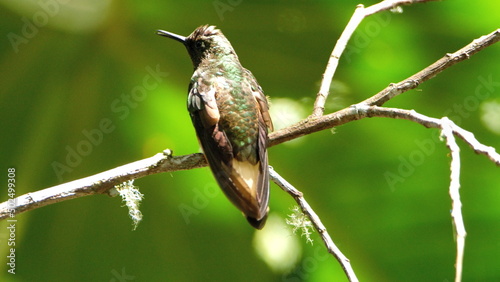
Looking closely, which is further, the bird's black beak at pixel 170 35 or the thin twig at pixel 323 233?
the bird's black beak at pixel 170 35

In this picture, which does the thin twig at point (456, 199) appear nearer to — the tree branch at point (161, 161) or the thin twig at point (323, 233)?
the tree branch at point (161, 161)

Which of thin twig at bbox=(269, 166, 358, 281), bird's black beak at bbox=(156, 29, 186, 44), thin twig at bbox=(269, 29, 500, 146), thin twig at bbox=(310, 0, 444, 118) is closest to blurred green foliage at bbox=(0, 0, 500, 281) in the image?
bird's black beak at bbox=(156, 29, 186, 44)

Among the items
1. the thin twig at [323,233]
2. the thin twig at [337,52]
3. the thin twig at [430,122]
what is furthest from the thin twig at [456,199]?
the thin twig at [337,52]

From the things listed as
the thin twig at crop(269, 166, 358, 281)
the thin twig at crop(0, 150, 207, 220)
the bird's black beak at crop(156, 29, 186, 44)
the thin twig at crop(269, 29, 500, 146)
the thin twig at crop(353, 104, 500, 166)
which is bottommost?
the thin twig at crop(269, 166, 358, 281)

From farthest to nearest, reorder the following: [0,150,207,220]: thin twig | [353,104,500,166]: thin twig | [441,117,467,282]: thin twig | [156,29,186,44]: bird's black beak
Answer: [156,29,186,44]: bird's black beak, [0,150,207,220]: thin twig, [353,104,500,166]: thin twig, [441,117,467,282]: thin twig

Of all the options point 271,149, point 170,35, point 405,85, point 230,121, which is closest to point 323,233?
point 405,85

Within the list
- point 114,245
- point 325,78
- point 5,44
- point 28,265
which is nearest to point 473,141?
point 325,78

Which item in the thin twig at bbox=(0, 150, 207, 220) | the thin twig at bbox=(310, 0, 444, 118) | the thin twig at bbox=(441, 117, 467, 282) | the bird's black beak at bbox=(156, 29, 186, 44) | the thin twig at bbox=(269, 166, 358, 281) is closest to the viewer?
the thin twig at bbox=(441, 117, 467, 282)

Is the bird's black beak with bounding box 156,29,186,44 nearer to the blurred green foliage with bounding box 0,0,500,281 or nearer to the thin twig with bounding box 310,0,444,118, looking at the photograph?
the blurred green foliage with bounding box 0,0,500,281
